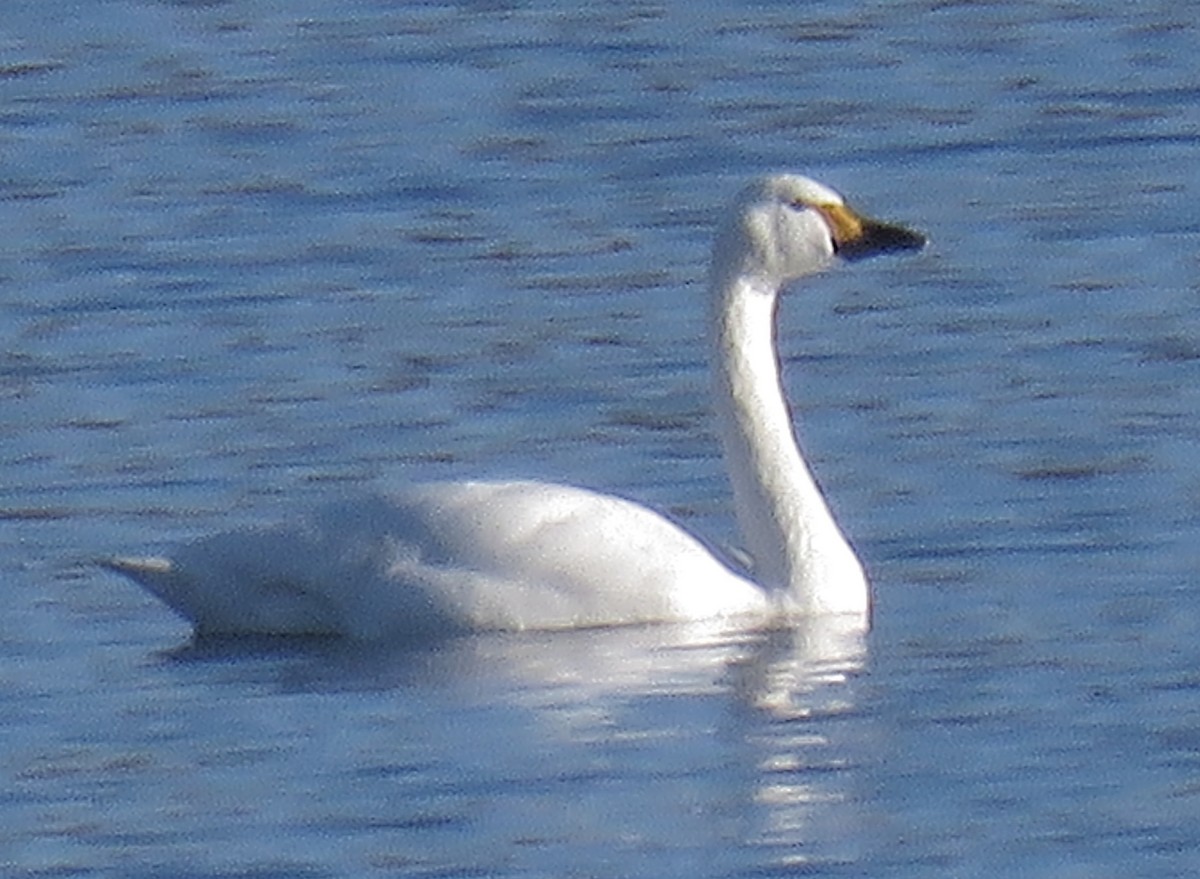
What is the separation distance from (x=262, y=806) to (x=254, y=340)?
19.9 ft

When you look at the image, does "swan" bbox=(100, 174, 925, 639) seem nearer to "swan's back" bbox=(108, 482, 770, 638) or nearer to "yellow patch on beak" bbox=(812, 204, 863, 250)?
"swan's back" bbox=(108, 482, 770, 638)

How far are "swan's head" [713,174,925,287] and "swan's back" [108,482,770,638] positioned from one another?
97 centimetres

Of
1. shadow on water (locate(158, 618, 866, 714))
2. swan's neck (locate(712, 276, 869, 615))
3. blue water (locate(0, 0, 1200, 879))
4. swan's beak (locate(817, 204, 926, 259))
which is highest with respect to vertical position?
swan's beak (locate(817, 204, 926, 259))

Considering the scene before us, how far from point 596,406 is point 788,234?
2245 millimetres

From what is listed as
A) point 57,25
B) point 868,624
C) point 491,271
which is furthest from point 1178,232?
point 57,25

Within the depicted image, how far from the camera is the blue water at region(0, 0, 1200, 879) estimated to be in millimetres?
11289

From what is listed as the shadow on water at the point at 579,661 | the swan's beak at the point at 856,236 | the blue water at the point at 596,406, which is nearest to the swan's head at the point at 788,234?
the swan's beak at the point at 856,236

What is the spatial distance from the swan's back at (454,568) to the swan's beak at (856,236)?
115 centimetres

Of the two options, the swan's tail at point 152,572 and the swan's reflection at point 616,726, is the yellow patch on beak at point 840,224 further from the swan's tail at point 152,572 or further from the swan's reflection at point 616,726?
the swan's tail at point 152,572

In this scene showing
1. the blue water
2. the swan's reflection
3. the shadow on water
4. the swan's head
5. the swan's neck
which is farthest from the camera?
the swan's head

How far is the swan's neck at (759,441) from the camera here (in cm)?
1381

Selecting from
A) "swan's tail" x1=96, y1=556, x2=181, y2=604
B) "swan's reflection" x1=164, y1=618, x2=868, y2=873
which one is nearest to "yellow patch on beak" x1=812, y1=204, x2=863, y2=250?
"swan's reflection" x1=164, y1=618, x2=868, y2=873

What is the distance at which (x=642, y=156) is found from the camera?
67.9ft

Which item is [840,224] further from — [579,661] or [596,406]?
[596,406]
